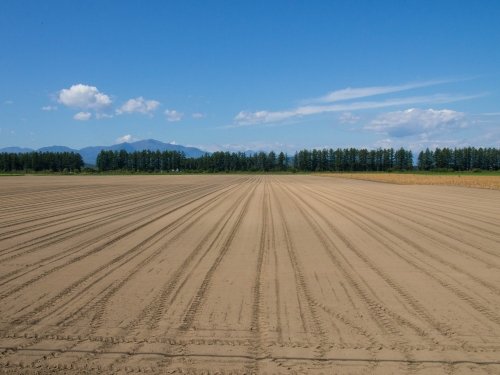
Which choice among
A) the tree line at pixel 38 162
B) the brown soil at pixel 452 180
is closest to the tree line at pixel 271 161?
the tree line at pixel 38 162

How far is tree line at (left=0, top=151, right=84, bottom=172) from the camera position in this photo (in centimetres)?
14688

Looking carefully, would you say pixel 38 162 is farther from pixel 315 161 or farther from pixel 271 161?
pixel 315 161

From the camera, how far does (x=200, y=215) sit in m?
16.5

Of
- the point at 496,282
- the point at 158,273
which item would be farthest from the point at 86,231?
the point at 496,282

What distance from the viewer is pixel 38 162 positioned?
148m

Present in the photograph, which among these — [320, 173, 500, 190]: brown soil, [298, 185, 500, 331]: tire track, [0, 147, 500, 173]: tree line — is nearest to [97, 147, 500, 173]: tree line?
[0, 147, 500, 173]: tree line

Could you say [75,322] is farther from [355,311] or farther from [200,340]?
[355,311]

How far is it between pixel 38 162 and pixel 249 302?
6191 inches

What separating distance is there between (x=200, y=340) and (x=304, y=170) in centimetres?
15804

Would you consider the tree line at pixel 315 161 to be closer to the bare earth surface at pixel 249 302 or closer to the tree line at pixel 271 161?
the tree line at pixel 271 161

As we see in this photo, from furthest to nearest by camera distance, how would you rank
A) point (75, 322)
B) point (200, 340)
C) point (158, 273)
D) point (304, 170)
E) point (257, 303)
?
point (304, 170) → point (158, 273) → point (257, 303) → point (75, 322) → point (200, 340)

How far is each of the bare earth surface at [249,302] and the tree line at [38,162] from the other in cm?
14532

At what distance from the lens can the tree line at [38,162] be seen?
14688cm

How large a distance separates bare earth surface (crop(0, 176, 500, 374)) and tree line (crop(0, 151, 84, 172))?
477 feet
